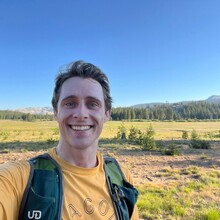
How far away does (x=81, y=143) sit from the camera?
1.92 metres

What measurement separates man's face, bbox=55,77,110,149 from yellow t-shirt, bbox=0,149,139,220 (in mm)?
180

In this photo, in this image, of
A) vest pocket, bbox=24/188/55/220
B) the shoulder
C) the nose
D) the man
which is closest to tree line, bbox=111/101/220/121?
the man

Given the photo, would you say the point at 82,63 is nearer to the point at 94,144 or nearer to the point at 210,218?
the point at 94,144

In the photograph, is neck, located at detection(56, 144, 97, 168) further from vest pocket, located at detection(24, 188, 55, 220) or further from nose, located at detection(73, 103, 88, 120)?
vest pocket, located at detection(24, 188, 55, 220)

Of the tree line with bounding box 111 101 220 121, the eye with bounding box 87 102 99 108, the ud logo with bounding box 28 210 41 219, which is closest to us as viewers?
the ud logo with bounding box 28 210 41 219

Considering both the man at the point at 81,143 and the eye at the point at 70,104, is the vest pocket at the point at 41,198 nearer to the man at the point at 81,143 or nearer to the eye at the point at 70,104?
the man at the point at 81,143

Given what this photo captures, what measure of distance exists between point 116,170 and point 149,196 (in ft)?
19.2

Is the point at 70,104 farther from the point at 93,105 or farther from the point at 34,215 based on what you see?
the point at 34,215

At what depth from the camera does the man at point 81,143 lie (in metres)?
1.67

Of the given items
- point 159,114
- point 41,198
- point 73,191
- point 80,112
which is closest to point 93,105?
point 80,112

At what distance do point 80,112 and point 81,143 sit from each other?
230mm

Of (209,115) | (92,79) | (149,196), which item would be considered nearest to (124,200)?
(92,79)

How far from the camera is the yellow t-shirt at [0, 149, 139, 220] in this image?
1.43m

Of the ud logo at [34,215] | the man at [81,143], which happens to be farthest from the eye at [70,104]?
the ud logo at [34,215]
